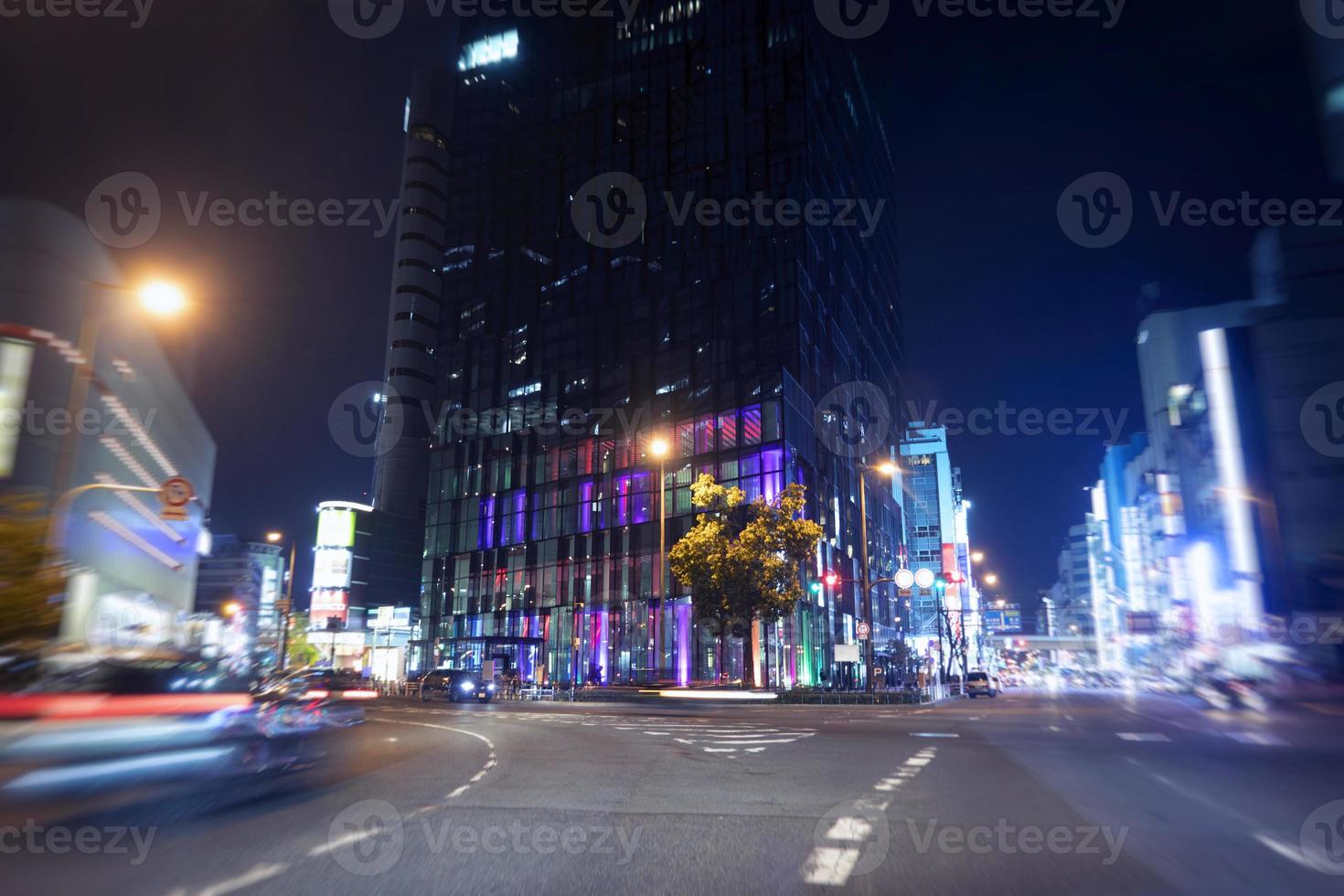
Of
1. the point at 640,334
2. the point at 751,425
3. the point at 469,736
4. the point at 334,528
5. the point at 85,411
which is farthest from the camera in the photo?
the point at 334,528

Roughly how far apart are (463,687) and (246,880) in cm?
4047

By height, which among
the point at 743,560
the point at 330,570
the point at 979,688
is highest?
the point at 330,570

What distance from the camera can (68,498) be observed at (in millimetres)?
16359

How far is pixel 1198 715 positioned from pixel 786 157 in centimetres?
4408

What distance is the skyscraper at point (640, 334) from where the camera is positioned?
55938mm

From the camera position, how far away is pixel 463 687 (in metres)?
44.4

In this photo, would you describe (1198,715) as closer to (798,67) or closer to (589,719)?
(589,719)

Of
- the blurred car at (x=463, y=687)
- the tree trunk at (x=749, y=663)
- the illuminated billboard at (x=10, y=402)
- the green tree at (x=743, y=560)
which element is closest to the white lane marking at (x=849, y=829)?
the illuminated billboard at (x=10, y=402)

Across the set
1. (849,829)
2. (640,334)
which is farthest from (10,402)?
(640,334)

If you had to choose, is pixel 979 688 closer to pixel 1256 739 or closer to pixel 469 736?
pixel 1256 739

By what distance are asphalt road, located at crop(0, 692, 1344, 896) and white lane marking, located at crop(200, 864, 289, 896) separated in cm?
2

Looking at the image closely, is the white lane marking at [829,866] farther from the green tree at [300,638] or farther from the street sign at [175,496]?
the green tree at [300,638]

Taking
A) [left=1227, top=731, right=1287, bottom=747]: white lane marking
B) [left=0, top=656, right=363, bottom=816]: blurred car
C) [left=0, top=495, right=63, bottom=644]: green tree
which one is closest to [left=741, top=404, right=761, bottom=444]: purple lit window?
[left=1227, top=731, right=1287, bottom=747]: white lane marking

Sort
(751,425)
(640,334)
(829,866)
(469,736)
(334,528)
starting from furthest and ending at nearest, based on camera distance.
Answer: (334,528), (640,334), (751,425), (469,736), (829,866)
